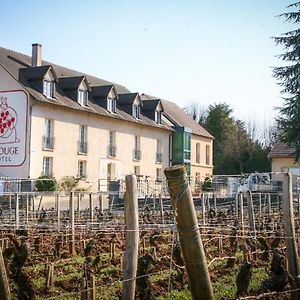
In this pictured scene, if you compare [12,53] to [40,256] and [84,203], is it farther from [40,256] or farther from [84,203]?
[40,256]

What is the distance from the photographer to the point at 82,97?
40.9 meters

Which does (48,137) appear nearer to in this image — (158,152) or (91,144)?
(91,144)

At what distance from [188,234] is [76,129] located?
35.1 m

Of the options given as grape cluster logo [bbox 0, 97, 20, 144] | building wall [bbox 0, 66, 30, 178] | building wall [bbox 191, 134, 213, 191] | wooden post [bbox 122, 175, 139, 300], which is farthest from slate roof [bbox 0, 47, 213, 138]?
wooden post [bbox 122, 175, 139, 300]

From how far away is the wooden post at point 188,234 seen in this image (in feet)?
16.5

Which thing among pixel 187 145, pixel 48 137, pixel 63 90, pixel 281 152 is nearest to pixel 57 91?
pixel 63 90

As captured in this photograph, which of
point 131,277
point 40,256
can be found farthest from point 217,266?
point 131,277

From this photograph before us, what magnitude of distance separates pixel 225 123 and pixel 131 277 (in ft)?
207

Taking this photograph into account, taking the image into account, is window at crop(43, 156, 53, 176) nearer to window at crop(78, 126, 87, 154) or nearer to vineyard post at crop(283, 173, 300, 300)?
window at crop(78, 126, 87, 154)

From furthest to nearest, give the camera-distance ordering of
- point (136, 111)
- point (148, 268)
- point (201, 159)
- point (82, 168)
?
point (201, 159)
point (136, 111)
point (82, 168)
point (148, 268)

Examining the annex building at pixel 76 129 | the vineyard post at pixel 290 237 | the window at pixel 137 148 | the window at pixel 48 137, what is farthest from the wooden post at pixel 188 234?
the window at pixel 137 148

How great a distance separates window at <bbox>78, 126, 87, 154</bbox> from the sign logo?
220 inches

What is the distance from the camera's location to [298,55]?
36625 millimetres

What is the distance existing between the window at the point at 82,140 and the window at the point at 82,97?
1775 mm
